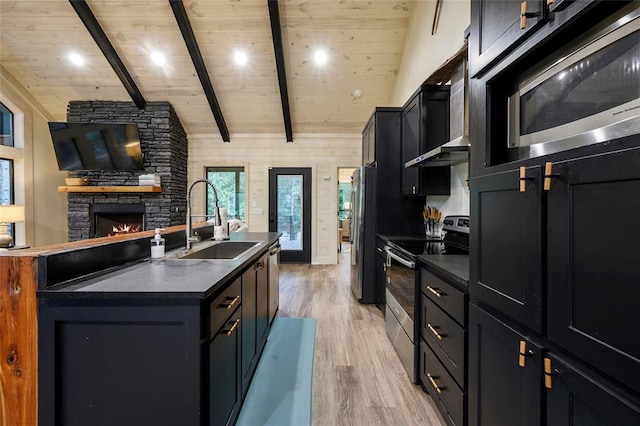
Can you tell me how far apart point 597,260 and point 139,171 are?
631cm

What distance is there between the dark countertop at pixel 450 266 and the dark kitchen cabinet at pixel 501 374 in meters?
0.16

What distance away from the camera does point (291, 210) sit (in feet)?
21.2

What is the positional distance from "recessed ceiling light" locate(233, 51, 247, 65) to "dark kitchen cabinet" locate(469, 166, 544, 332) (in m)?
4.34

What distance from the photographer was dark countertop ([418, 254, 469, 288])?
149cm

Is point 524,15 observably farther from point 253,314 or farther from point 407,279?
point 253,314

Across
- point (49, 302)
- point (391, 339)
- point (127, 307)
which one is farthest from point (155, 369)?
point (391, 339)

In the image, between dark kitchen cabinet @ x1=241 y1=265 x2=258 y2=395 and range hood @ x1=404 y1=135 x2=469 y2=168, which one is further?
range hood @ x1=404 y1=135 x2=469 y2=168

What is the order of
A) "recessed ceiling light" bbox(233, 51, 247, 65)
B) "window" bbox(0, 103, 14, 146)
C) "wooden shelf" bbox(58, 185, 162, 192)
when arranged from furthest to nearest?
1. "wooden shelf" bbox(58, 185, 162, 192)
2. "window" bbox(0, 103, 14, 146)
3. "recessed ceiling light" bbox(233, 51, 247, 65)

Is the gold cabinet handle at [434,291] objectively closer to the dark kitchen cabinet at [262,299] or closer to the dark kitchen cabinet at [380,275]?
the dark kitchen cabinet at [262,299]

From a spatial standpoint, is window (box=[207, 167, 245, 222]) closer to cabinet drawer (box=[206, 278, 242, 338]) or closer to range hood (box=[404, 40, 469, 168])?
range hood (box=[404, 40, 469, 168])

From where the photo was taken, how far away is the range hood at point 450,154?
2.18m

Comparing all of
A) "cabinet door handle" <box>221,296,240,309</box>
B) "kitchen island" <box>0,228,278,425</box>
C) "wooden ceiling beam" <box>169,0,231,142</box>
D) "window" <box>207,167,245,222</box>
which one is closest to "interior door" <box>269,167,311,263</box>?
"window" <box>207,167,245,222</box>

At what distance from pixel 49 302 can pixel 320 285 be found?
151 inches

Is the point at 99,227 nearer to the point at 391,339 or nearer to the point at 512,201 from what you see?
the point at 391,339
